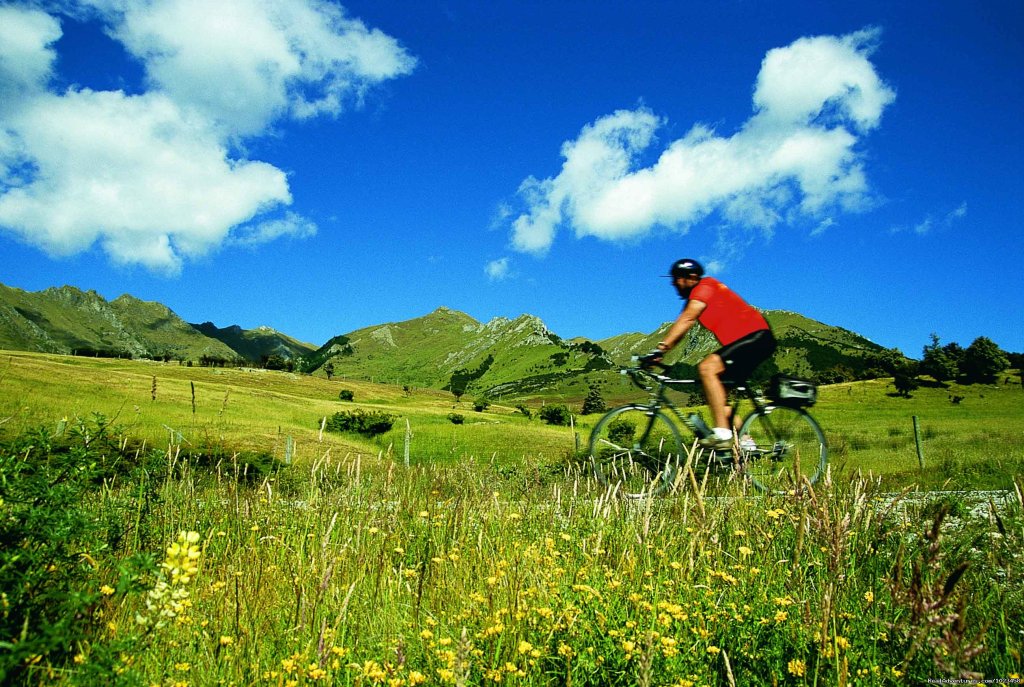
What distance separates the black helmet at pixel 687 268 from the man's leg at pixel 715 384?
110 centimetres

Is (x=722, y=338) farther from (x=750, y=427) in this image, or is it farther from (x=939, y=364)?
(x=939, y=364)

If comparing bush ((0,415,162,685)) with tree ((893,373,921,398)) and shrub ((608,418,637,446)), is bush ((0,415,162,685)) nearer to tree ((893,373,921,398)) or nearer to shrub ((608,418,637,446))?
shrub ((608,418,637,446))

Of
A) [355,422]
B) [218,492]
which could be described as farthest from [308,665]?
[355,422]

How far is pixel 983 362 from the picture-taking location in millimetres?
83438

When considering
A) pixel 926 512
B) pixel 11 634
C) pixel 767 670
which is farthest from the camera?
pixel 926 512

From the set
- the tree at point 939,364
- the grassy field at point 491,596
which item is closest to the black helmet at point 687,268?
the grassy field at point 491,596

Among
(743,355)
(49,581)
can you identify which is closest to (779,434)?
(743,355)

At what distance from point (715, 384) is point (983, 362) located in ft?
325

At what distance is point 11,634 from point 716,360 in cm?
688

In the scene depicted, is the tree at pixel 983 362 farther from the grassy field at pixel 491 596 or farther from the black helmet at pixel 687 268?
the grassy field at pixel 491 596

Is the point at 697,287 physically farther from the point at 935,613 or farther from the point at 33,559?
the point at 33,559

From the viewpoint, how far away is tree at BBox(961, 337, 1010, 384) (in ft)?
261

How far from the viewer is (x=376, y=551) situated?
479cm

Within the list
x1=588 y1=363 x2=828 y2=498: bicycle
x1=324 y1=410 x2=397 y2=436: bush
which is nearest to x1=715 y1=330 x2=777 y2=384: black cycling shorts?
x1=588 y1=363 x2=828 y2=498: bicycle
